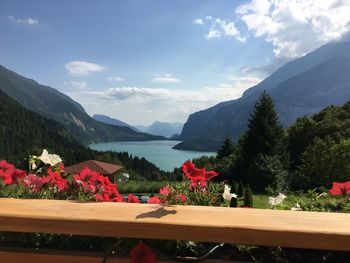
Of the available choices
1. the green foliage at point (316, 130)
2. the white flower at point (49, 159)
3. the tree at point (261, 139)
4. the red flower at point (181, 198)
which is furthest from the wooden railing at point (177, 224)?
the green foliage at point (316, 130)

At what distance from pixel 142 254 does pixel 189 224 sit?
0.64 feet

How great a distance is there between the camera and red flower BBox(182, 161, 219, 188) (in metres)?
1.74

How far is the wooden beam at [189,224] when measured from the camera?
119 centimetres

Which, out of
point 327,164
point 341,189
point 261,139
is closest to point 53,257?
point 341,189

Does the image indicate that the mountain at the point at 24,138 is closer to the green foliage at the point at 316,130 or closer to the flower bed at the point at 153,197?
the green foliage at the point at 316,130

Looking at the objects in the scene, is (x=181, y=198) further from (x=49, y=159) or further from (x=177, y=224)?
(x=49, y=159)

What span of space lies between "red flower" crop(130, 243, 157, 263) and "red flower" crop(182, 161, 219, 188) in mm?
474

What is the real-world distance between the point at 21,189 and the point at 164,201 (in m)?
0.73

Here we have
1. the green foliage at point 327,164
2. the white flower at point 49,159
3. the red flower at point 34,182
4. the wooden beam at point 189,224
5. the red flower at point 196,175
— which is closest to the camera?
the wooden beam at point 189,224

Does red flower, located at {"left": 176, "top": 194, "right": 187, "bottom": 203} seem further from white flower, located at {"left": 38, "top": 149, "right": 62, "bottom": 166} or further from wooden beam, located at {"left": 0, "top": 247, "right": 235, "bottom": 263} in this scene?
white flower, located at {"left": 38, "top": 149, "right": 62, "bottom": 166}

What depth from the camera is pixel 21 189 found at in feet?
6.17

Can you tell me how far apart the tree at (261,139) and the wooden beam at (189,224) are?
32298 millimetres

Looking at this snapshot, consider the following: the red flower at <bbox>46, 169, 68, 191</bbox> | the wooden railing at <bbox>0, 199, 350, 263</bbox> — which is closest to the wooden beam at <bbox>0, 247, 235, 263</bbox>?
the wooden railing at <bbox>0, 199, 350, 263</bbox>

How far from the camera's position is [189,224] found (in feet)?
4.07
